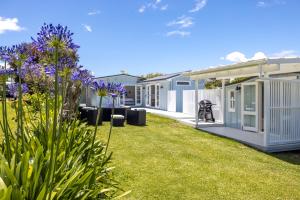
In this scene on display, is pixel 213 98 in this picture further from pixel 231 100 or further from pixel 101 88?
pixel 101 88

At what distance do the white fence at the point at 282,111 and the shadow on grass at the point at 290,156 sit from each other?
0.46 metres

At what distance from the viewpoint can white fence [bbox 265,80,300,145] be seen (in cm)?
973

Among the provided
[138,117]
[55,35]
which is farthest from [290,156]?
[55,35]

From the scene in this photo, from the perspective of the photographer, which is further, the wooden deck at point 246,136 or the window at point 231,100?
the window at point 231,100

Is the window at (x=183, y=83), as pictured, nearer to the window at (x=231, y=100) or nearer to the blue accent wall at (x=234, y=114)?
the blue accent wall at (x=234, y=114)

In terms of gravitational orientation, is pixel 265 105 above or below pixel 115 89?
below

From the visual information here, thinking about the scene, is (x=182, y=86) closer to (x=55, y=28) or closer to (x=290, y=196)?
(x=290, y=196)

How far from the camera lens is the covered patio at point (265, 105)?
31.9ft

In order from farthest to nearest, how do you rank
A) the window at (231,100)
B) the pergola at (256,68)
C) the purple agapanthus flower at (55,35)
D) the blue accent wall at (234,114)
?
the window at (231,100)
the blue accent wall at (234,114)
the pergola at (256,68)
the purple agapanthus flower at (55,35)

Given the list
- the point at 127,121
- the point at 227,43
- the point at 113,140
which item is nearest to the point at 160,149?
the point at 113,140

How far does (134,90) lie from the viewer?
115 ft

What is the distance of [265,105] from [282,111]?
1000 millimetres

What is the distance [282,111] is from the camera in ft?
33.2

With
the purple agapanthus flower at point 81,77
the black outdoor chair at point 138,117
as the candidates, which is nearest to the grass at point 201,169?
the purple agapanthus flower at point 81,77
